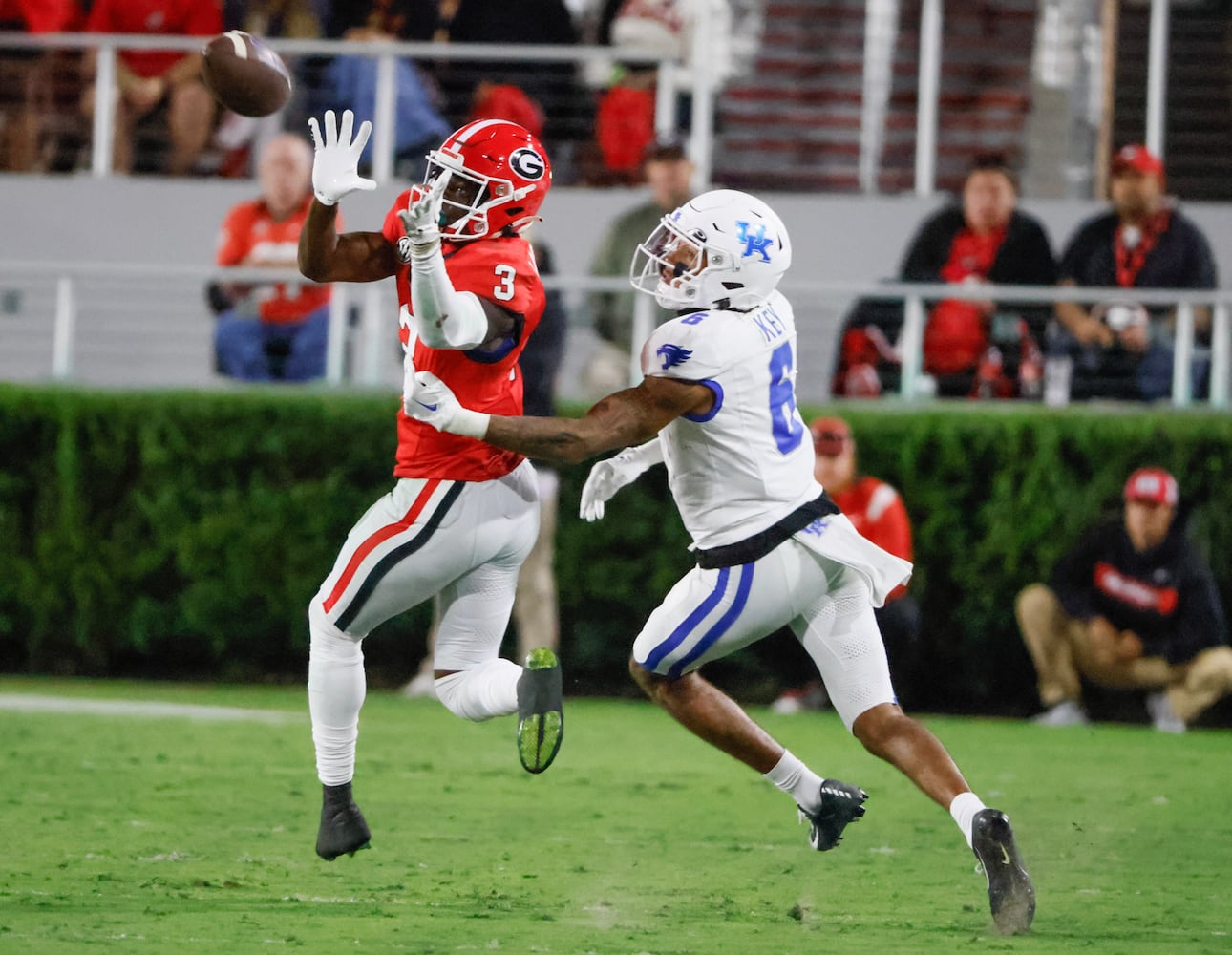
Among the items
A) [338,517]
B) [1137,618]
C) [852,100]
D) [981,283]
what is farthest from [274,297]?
[1137,618]

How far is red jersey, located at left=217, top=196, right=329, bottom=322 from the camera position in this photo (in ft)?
35.0

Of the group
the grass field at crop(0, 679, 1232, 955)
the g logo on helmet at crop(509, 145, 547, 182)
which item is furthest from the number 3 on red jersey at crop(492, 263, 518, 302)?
the grass field at crop(0, 679, 1232, 955)

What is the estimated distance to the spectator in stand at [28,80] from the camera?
501 inches

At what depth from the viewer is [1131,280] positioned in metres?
10.5

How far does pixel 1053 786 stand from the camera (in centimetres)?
769

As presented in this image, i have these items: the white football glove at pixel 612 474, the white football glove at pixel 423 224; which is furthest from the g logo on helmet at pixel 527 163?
the white football glove at pixel 612 474

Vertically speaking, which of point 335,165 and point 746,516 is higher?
point 335,165

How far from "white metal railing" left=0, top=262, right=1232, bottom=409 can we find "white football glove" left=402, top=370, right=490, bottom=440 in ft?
16.9

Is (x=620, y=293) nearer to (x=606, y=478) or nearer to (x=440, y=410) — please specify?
(x=606, y=478)

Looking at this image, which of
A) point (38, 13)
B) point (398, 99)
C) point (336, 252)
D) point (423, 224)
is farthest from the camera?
point (38, 13)

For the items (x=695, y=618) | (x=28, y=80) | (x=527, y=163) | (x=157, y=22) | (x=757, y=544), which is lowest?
(x=695, y=618)

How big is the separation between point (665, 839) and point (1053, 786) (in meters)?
2.10

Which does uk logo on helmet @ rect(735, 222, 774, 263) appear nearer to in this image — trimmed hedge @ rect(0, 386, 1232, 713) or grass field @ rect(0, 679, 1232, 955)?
grass field @ rect(0, 679, 1232, 955)

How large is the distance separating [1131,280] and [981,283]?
0.79 m
